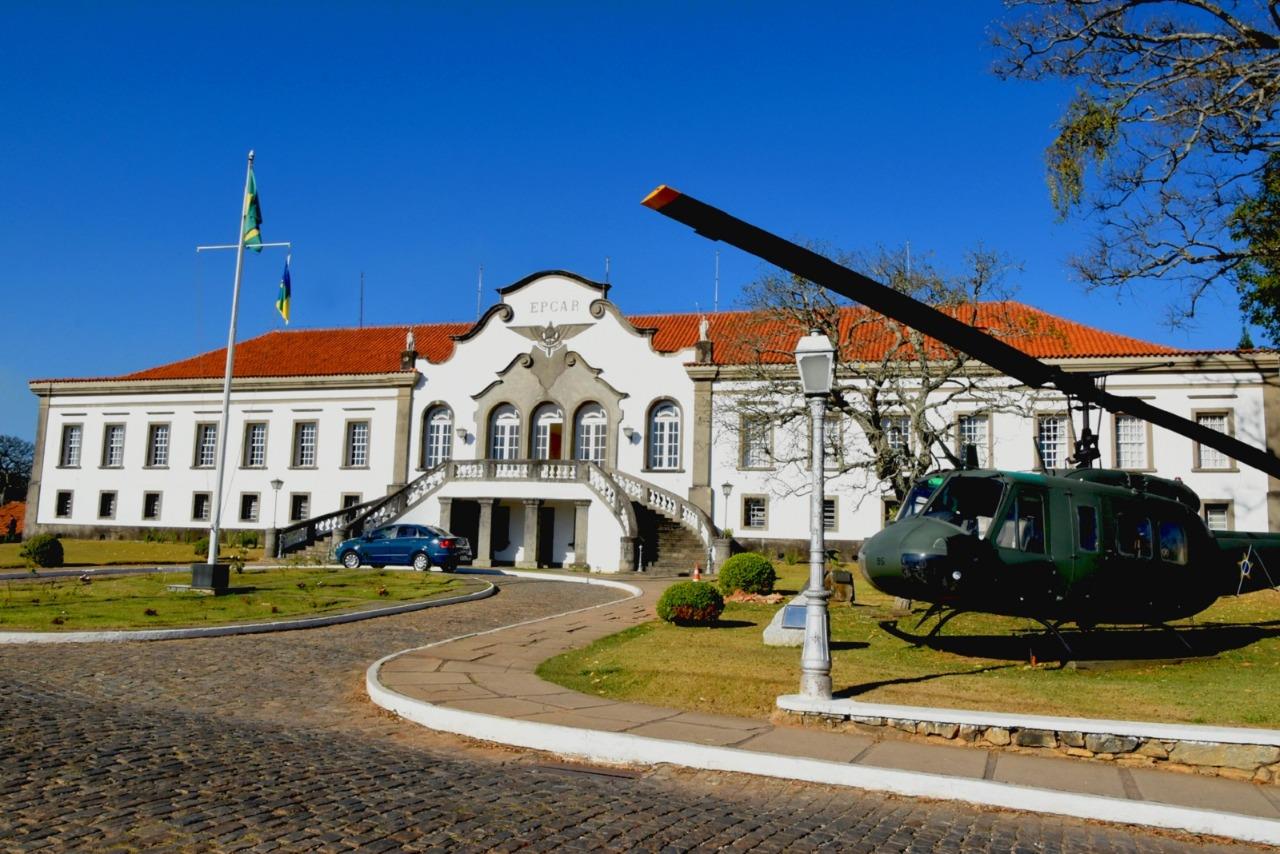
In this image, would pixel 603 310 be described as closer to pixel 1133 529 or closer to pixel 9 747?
pixel 1133 529

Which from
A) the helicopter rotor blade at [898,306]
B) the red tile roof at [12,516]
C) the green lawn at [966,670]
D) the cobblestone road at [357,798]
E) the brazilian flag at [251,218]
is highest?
the brazilian flag at [251,218]

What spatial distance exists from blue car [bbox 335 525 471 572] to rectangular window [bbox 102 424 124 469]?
2135 cm

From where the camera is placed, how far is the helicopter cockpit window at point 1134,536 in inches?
510

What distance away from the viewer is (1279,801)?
23.2 ft

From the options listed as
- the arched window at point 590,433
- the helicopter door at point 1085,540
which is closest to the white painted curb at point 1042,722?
the helicopter door at point 1085,540

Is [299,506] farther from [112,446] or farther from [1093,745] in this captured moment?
[1093,745]

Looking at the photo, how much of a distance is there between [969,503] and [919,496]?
79 cm

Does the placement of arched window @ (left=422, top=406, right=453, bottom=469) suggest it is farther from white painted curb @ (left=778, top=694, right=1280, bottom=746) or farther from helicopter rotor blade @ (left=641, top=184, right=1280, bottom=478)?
white painted curb @ (left=778, top=694, right=1280, bottom=746)

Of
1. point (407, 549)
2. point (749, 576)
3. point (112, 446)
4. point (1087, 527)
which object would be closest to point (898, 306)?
point (1087, 527)

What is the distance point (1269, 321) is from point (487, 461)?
1037 inches

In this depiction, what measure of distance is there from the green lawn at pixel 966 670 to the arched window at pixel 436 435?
26.2 m

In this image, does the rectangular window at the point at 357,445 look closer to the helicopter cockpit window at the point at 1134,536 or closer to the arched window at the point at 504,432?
the arched window at the point at 504,432

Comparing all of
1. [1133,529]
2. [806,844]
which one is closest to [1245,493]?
[1133,529]

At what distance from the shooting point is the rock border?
7.73 m
